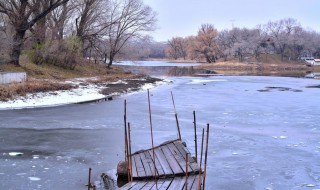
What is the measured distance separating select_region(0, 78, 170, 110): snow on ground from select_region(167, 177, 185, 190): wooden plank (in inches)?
629

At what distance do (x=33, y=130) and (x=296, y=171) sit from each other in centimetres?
1031

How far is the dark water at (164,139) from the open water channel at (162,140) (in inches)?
0.9

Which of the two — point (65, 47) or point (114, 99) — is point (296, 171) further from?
point (65, 47)

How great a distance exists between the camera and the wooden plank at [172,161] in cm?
948

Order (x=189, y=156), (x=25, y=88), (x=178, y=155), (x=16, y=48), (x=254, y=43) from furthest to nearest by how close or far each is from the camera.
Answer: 1. (x=254, y=43)
2. (x=16, y=48)
3. (x=25, y=88)
4. (x=178, y=155)
5. (x=189, y=156)

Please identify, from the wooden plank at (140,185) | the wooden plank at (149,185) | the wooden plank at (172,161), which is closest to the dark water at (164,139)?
the wooden plank at (172,161)

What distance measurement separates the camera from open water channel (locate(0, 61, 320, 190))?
32.4ft

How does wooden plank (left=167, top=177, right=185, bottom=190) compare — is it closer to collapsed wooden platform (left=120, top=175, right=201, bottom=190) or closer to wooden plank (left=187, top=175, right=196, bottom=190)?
collapsed wooden platform (left=120, top=175, right=201, bottom=190)

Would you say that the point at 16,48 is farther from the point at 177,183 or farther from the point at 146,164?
the point at 177,183

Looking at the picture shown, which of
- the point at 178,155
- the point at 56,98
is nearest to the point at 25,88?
the point at 56,98

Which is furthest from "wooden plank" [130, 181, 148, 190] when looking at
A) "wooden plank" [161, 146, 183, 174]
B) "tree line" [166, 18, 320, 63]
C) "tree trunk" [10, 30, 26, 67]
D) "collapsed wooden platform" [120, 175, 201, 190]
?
"tree line" [166, 18, 320, 63]

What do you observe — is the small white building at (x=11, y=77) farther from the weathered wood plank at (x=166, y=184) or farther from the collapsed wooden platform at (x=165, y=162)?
the weathered wood plank at (x=166, y=184)

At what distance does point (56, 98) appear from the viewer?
86.0 feet

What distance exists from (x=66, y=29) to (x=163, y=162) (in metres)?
43.9
